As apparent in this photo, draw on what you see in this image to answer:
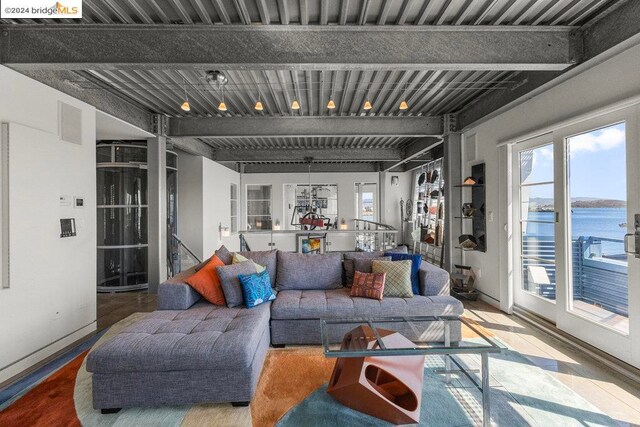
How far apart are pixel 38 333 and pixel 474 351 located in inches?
144

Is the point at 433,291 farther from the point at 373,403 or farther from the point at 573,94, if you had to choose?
the point at 573,94

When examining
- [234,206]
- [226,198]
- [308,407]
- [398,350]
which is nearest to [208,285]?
[308,407]

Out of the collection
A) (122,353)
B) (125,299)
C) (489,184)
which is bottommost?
(125,299)

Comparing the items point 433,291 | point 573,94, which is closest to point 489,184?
point 573,94

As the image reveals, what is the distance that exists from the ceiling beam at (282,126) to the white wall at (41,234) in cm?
161

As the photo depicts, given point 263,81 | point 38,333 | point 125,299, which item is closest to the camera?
point 38,333

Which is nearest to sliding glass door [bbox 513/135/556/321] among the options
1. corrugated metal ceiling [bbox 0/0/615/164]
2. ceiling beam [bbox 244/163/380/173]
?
corrugated metal ceiling [bbox 0/0/615/164]

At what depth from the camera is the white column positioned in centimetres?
480

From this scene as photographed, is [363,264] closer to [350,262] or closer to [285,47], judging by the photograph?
[350,262]

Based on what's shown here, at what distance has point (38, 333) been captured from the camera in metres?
2.80

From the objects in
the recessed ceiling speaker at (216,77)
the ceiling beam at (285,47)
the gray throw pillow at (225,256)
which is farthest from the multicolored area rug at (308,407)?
the recessed ceiling speaker at (216,77)

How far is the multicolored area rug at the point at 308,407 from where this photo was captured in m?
1.98

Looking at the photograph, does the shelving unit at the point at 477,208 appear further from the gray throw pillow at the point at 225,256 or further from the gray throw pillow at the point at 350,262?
the gray throw pillow at the point at 225,256
